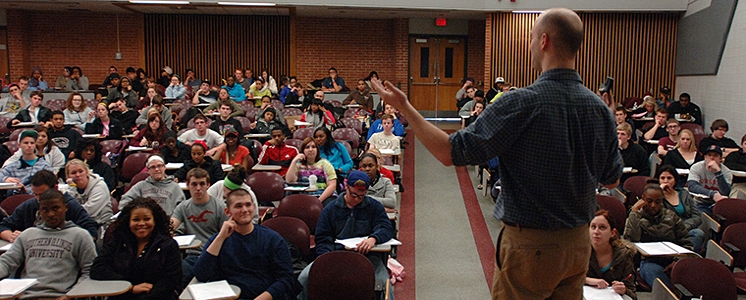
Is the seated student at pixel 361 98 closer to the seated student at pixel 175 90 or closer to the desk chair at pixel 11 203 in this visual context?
the seated student at pixel 175 90

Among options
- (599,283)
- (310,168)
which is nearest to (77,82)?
(310,168)

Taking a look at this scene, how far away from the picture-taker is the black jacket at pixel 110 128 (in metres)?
9.91

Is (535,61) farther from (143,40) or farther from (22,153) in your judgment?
(143,40)

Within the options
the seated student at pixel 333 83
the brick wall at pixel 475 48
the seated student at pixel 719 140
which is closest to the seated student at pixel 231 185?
the seated student at pixel 719 140

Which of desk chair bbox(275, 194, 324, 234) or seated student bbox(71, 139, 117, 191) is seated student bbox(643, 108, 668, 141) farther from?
seated student bbox(71, 139, 117, 191)

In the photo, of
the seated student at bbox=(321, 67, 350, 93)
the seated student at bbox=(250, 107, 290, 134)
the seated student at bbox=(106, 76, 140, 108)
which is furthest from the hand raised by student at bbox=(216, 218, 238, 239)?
the seated student at bbox=(321, 67, 350, 93)

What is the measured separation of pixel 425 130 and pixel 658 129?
926 cm

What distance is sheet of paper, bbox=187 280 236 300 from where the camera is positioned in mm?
3867

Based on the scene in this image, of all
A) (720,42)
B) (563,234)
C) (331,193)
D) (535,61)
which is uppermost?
(720,42)

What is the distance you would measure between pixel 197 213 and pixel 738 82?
349 inches

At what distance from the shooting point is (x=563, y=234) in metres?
1.93

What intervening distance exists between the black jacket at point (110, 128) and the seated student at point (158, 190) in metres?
4.29

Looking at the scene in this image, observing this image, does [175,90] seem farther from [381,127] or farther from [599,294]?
[599,294]

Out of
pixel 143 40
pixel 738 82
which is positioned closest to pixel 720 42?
pixel 738 82
